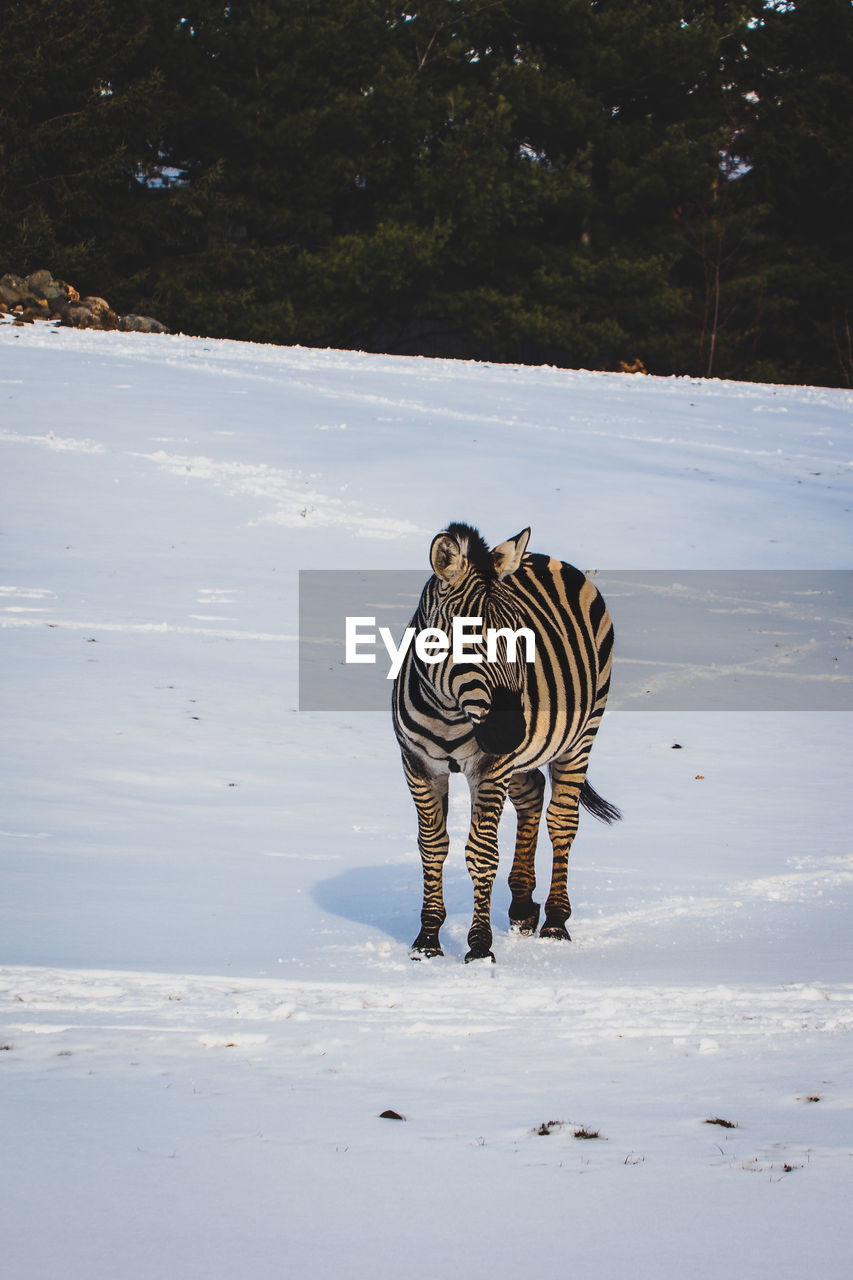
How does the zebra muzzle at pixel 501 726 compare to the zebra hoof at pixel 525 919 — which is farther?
the zebra hoof at pixel 525 919

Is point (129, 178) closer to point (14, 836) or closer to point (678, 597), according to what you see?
point (678, 597)

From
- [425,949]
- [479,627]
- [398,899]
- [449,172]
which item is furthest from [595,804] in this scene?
[449,172]

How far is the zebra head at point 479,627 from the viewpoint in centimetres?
588

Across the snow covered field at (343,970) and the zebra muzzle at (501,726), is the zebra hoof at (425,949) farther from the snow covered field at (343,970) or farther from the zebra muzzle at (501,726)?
the zebra muzzle at (501,726)

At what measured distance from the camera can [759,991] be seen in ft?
19.9

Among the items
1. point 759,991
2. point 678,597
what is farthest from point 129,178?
point 759,991

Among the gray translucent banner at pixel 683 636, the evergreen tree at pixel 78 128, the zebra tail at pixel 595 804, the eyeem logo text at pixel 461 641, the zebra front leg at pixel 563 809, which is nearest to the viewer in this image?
the eyeem logo text at pixel 461 641

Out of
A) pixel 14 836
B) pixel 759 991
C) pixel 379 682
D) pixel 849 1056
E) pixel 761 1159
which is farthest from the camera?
pixel 379 682

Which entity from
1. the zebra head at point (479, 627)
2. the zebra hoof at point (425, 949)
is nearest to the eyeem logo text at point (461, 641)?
the zebra head at point (479, 627)

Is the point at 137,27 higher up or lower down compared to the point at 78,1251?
higher up

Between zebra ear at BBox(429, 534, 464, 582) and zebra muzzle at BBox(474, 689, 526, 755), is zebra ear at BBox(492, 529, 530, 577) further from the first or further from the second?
zebra muzzle at BBox(474, 689, 526, 755)

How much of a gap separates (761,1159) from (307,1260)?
4.59 feet

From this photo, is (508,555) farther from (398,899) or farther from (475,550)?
(398,899)

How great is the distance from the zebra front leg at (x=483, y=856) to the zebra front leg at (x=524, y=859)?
2.17ft
